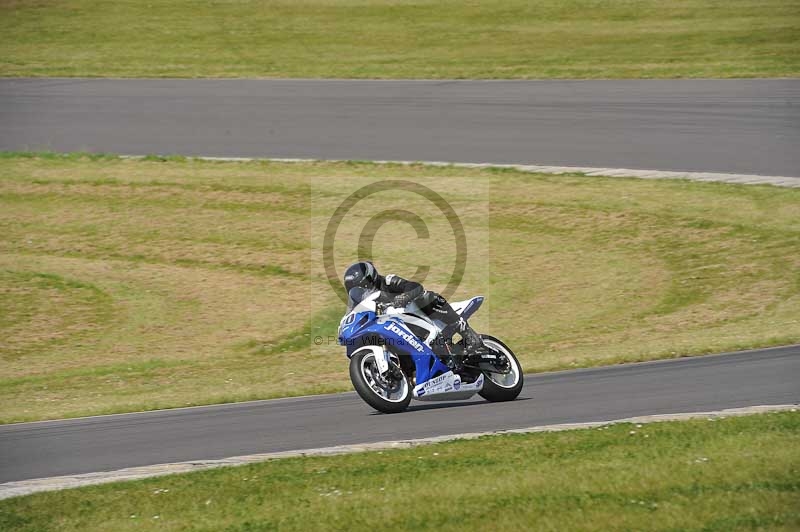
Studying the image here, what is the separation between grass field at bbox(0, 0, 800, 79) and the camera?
38.8m

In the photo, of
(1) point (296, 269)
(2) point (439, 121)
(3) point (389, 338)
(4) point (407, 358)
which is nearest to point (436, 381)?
(4) point (407, 358)

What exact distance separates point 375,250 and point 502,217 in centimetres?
283

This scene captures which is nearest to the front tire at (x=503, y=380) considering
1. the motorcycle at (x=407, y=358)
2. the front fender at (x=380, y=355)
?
the motorcycle at (x=407, y=358)

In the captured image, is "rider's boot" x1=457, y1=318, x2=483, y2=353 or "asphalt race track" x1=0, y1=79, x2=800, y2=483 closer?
"asphalt race track" x1=0, y1=79, x2=800, y2=483

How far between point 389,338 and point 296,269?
10.3m

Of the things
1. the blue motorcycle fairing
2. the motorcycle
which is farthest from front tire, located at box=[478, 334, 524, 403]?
the blue motorcycle fairing

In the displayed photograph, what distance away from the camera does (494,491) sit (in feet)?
29.1

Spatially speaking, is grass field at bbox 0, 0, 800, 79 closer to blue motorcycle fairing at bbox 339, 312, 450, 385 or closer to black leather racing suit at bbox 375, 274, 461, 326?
black leather racing suit at bbox 375, 274, 461, 326

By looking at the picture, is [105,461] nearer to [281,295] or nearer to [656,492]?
[656,492]

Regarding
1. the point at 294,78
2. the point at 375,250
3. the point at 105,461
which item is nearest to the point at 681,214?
the point at 375,250

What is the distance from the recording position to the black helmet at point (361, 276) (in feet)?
38.8

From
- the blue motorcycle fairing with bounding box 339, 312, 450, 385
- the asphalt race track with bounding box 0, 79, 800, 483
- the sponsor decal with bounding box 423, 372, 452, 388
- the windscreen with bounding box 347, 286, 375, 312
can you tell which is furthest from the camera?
the sponsor decal with bounding box 423, 372, 452, 388

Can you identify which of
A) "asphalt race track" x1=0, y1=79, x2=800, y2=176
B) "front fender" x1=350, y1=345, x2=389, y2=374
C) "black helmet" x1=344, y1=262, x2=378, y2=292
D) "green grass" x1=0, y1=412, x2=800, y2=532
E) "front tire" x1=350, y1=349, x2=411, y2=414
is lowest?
"green grass" x1=0, y1=412, x2=800, y2=532

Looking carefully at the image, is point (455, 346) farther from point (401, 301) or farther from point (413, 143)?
point (413, 143)
